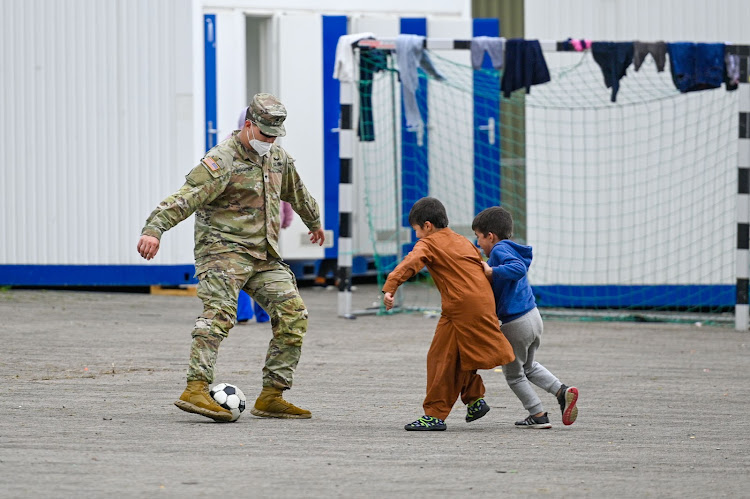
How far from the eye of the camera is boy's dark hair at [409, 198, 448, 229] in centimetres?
717

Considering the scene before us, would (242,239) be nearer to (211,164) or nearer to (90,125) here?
(211,164)

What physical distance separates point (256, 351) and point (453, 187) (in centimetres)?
643

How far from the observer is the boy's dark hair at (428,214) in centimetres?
717

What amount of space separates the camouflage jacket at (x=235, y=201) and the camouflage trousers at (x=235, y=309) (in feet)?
0.28

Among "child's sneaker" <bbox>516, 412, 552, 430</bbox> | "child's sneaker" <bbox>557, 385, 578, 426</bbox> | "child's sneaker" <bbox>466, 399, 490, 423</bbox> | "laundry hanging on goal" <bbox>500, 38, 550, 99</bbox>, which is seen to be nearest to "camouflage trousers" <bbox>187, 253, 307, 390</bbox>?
"child's sneaker" <bbox>466, 399, 490, 423</bbox>

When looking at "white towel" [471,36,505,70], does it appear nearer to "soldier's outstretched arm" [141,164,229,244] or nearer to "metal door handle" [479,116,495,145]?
"metal door handle" [479,116,495,145]

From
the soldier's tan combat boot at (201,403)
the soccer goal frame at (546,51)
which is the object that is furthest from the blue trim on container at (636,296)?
the soldier's tan combat boot at (201,403)

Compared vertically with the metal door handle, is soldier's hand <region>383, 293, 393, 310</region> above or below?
below

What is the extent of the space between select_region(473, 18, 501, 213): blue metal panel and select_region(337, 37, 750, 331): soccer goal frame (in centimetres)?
265

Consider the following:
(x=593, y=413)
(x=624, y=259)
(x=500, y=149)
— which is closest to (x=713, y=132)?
(x=624, y=259)

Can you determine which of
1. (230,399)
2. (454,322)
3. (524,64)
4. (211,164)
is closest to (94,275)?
(524,64)

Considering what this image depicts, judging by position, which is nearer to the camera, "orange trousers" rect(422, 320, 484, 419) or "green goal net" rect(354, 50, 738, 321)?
"orange trousers" rect(422, 320, 484, 419)

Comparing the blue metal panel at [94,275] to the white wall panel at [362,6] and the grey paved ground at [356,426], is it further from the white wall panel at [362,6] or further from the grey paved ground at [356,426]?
the white wall panel at [362,6]

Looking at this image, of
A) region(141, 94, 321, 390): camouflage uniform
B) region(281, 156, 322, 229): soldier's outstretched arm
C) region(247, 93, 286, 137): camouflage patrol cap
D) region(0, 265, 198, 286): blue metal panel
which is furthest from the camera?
region(0, 265, 198, 286): blue metal panel
